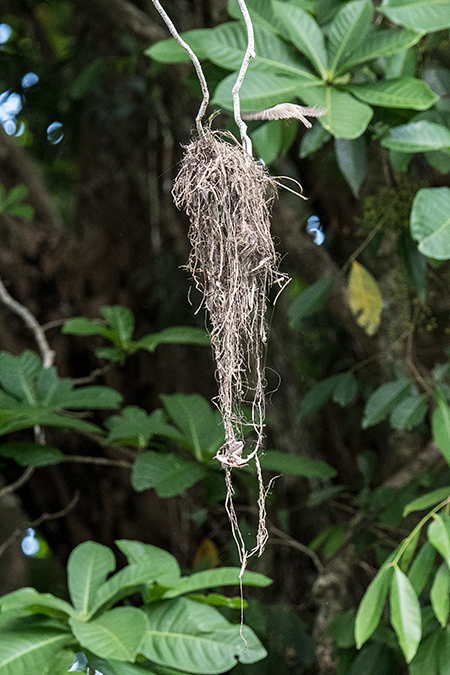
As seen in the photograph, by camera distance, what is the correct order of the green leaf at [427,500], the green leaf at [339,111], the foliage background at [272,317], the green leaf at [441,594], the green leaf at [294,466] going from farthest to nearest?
the foliage background at [272,317] → the green leaf at [294,466] → the green leaf at [427,500] → the green leaf at [441,594] → the green leaf at [339,111]

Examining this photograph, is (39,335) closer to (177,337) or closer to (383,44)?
(177,337)

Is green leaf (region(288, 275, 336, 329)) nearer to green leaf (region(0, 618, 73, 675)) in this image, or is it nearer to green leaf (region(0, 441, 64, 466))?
green leaf (region(0, 441, 64, 466))

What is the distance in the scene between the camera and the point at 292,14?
0.95 meters

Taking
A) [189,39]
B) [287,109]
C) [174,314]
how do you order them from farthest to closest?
[174,314] → [189,39] → [287,109]

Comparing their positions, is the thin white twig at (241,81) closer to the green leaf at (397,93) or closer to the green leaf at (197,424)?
the green leaf at (397,93)

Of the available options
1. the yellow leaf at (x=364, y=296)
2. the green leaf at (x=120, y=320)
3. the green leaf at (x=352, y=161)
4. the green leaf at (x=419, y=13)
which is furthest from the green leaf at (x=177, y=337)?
the green leaf at (x=419, y=13)

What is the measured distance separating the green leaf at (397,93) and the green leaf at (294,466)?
2.25ft

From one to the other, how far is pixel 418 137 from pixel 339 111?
0.59 ft

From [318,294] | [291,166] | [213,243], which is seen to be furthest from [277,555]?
[213,243]

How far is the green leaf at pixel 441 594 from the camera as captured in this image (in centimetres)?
99

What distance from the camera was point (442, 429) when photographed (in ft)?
3.71

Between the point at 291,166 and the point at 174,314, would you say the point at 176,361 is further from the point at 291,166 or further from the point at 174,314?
the point at 291,166

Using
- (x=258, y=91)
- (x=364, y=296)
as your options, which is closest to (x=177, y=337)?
(x=364, y=296)

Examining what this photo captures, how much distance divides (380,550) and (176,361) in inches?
41.9
